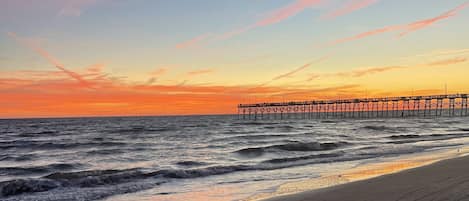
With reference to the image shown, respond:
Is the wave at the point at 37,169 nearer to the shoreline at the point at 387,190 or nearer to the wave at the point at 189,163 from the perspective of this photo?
the wave at the point at 189,163

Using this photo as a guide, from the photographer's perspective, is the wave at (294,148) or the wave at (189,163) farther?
the wave at (294,148)

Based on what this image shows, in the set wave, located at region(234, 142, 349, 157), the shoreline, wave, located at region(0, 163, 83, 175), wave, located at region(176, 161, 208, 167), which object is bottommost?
wave, located at region(0, 163, 83, 175)

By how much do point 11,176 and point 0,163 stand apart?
5.86 meters

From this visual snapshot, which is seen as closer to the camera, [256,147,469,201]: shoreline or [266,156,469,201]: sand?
[266,156,469,201]: sand

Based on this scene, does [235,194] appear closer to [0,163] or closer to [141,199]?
[141,199]

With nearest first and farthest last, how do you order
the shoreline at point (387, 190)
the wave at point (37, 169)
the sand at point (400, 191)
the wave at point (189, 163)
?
the sand at point (400, 191), the shoreline at point (387, 190), the wave at point (37, 169), the wave at point (189, 163)

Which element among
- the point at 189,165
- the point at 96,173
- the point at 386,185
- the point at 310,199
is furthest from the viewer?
the point at 189,165

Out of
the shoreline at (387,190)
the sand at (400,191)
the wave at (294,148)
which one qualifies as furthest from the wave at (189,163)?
the sand at (400,191)

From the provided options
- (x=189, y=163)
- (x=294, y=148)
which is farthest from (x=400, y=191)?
(x=294, y=148)

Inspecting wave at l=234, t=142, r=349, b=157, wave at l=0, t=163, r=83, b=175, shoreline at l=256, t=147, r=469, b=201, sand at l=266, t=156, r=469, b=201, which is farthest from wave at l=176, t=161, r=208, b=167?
sand at l=266, t=156, r=469, b=201

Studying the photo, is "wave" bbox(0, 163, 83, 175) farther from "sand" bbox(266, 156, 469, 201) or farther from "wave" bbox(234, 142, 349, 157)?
"sand" bbox(266, 156, 469, 201)

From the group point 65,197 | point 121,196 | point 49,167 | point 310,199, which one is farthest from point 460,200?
point 49,167

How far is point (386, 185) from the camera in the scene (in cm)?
849

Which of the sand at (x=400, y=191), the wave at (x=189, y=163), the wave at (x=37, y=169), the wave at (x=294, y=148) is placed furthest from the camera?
the wave at (x=294, y=148)
